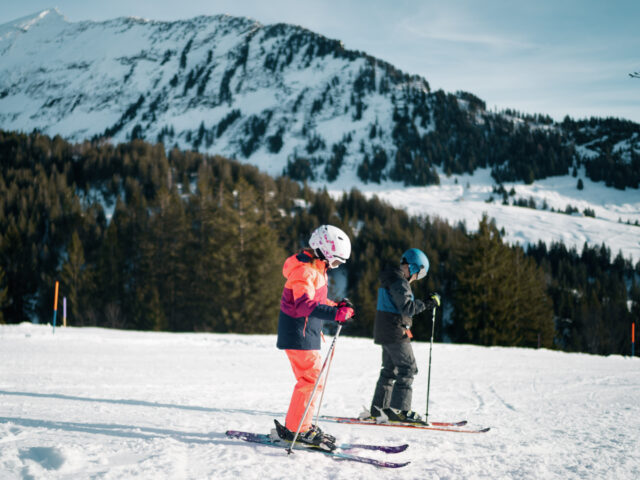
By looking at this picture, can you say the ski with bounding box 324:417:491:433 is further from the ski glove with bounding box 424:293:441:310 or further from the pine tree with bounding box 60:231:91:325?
the pine tree with bounding box 60:231:91:325

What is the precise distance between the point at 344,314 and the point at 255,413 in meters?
2.71

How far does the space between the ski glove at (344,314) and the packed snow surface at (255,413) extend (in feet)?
3.69

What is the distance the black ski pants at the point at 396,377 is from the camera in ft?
16.0

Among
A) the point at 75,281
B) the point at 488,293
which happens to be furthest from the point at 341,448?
the point at 75,281

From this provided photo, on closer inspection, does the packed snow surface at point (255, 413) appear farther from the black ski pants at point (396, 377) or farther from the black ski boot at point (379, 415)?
the black ski pants at point (396, 377)

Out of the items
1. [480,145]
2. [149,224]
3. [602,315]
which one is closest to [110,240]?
[149,224]

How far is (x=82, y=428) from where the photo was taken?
4203 mm

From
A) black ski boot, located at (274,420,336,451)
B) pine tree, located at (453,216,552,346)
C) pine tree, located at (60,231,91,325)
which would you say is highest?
black ski boot, located at (274,420,336,451)

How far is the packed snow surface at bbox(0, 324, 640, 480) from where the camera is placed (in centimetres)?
335

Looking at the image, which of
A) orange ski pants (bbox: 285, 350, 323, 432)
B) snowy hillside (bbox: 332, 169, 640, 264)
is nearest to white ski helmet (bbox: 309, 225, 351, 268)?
orange ski pants (bbox: 285, 350, 323, 432)

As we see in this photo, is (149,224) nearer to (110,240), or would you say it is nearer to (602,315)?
(110,240)

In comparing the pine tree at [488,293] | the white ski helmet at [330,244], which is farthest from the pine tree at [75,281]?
the white ski helmet at [330,244]

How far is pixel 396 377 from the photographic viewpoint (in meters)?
4.95

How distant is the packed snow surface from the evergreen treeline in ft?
57.0
